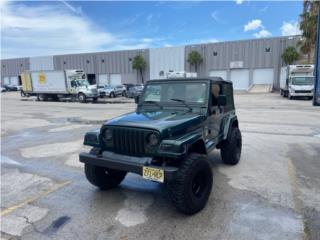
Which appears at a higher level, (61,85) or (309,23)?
(309,23)

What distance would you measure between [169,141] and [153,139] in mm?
246

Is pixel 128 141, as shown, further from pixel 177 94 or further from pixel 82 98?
pixel 82 98

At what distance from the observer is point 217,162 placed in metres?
5.93

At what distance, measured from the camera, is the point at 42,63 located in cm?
5578

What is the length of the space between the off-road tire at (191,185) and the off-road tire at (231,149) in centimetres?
174

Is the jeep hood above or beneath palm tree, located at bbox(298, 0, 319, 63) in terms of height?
beneath

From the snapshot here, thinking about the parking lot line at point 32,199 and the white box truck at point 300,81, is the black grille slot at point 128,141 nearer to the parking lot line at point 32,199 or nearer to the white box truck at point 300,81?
the parking lot line at point 32,199

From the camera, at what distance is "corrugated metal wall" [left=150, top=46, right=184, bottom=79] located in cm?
4309

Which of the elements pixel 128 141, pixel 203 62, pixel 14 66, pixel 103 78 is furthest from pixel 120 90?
pixel 14 66

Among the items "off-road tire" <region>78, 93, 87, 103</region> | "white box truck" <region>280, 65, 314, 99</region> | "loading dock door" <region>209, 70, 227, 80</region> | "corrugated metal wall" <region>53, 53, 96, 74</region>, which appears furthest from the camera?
"corrugated metal wall" <region>53, 53, 96, 74</region>

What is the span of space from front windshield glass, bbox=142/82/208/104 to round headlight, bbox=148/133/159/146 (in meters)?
1.26

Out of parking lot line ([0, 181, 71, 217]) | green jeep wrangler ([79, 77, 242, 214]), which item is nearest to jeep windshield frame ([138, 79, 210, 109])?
green jeep wrangler ([79, 77, 242, 214])

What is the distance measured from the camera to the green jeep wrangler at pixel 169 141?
134 inches

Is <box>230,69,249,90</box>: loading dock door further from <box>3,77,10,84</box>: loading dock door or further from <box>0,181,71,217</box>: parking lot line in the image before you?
<box>3,77,10,84</box>: loading dock door
